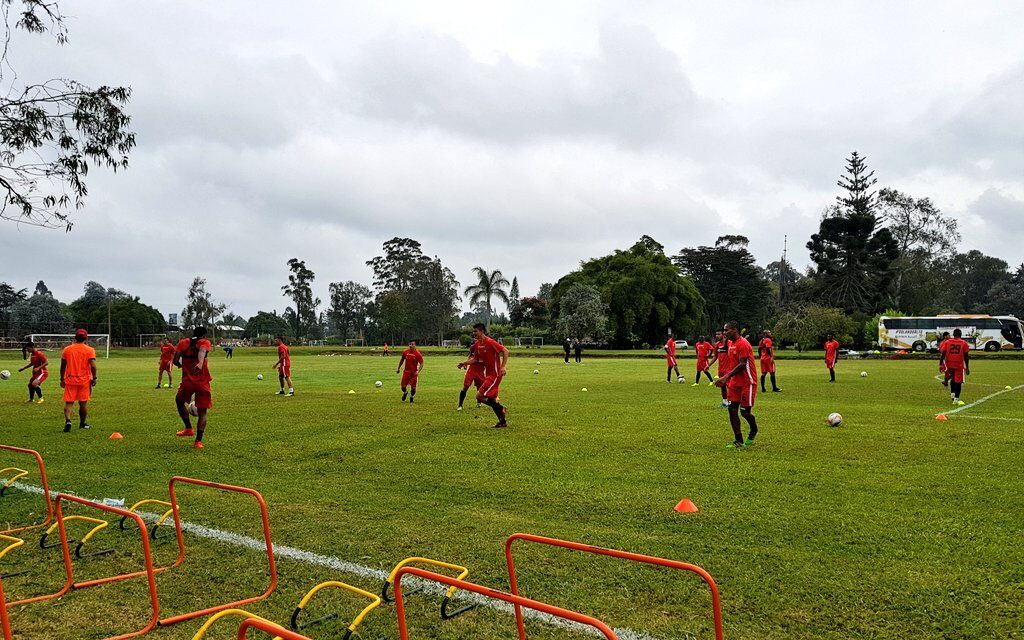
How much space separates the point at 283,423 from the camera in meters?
14.7

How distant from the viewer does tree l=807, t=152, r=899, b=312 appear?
7388cm

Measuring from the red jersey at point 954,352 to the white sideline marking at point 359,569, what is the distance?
57.4 ft

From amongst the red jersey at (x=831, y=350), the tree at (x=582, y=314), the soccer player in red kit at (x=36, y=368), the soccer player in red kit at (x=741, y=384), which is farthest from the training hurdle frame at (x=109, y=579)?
the tree at (x=582, y=314)

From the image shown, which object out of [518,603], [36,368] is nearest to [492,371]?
[518,603]

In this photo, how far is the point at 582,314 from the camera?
6806 cm

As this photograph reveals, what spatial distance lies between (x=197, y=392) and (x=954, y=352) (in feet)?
60.9

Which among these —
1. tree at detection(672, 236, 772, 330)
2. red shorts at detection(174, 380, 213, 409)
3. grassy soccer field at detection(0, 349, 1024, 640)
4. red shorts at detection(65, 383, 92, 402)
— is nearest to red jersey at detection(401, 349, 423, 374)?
grassy soccer field at detection(0, 349, 1024, 640)

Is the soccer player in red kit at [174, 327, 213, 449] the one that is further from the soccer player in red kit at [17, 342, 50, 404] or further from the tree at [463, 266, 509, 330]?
the tree at [463, 266, 509, 330]

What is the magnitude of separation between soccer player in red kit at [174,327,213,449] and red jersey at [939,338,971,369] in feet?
60.0

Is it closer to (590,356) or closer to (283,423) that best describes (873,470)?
(283,423)

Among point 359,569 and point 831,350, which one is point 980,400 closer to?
point 831,350

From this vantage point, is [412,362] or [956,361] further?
[412,362]

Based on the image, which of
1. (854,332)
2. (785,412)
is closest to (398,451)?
(785,412)

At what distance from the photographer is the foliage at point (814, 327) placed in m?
64.0
